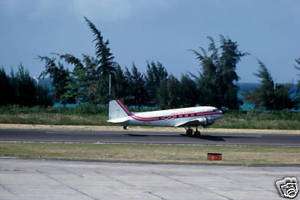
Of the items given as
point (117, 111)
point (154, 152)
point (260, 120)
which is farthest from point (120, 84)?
point (154, 152)

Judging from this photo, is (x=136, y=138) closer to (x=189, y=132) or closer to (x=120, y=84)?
(x=189, y=132)

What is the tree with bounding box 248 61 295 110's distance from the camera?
3442 inches

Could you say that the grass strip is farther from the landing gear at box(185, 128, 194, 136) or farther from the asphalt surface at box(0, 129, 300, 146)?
the asphalt surface at box(0, 129, 300, 146)

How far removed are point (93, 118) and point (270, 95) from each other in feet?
102

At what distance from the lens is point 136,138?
1908 inches

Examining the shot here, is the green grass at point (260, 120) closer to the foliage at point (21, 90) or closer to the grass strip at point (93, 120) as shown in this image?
the grass strip at point (93, 120)

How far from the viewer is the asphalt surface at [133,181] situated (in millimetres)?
19203

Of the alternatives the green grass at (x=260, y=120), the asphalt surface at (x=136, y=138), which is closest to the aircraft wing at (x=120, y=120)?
the asphalt surface at (x=136, y=138)

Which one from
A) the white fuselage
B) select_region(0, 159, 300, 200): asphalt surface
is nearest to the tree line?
the white fuselage

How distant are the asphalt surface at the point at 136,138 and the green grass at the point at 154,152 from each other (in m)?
3.91

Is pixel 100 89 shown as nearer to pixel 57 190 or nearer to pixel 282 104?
pixel 282 104

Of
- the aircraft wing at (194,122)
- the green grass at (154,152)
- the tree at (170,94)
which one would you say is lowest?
the green grass at (154,152)

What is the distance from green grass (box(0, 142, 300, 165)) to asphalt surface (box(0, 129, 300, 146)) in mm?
3906

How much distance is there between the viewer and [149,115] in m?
56.5
